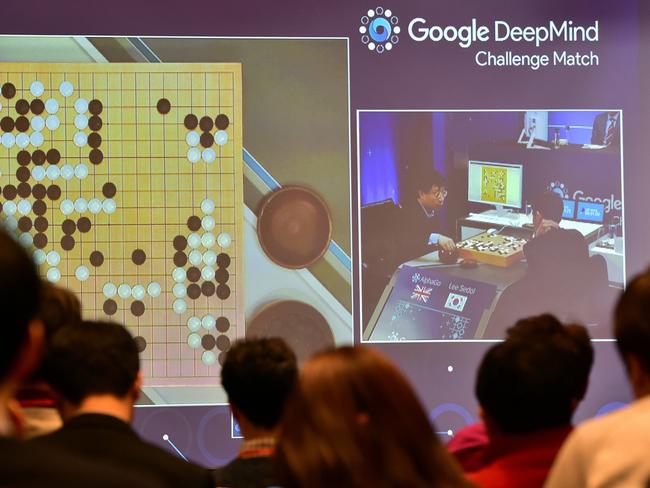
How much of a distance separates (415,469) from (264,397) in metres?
0.74

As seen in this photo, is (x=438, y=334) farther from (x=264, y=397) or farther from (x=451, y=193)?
(x=264, y=397)

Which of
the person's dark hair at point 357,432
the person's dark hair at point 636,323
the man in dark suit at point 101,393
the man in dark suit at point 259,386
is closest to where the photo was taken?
the person's dark hair at point 357,432

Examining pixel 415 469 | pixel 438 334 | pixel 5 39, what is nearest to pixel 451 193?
pixel 438 334

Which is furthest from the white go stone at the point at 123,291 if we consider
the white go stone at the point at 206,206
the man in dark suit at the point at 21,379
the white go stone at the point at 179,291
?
the man in dark suit at the point at 21,379

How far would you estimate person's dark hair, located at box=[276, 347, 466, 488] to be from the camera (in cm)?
114

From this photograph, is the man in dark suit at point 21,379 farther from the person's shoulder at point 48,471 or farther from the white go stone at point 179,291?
the white go stone at point 179,291

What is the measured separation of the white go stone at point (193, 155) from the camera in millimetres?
3596

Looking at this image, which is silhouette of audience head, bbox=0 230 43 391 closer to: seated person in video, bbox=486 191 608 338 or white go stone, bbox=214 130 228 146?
white go stone, bbox=214 130 228 146

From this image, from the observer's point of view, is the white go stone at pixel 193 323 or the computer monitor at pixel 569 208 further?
the computer monitor at pixel 569 208

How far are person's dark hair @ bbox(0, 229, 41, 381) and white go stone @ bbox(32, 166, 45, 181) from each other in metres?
2.87

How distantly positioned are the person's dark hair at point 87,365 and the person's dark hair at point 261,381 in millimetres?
230

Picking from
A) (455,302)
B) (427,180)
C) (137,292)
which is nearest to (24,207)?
(137,292)

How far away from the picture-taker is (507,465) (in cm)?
159

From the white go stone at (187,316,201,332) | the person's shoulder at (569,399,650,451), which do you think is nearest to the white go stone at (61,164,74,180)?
the white go stone at (187,316,201,332)
